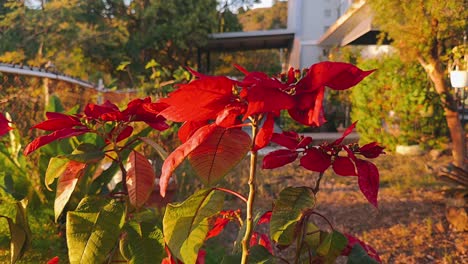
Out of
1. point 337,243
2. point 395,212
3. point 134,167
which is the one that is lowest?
point 395,212

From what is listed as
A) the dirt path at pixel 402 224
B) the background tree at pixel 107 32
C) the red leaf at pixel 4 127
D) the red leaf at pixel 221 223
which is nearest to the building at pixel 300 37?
the background tree at pixel 107 32

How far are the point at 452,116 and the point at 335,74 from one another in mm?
7060

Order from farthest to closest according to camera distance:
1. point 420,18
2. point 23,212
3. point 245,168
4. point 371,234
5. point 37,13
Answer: point 37,13, point 245,168, point 420,18, point 371,234, point 23,212

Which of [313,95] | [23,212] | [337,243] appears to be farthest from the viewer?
[23,212]

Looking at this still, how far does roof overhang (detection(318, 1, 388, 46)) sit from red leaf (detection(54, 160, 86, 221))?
7127mm

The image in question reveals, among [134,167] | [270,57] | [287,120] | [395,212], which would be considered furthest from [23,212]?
[270,57]

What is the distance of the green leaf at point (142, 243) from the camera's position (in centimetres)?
96

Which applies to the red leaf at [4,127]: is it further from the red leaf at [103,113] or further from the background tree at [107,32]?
the background tree at [107,32]

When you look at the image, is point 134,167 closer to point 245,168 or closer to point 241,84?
point 241,84

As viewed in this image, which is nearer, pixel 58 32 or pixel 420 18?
pixel 420 18

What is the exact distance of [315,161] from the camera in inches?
36.1

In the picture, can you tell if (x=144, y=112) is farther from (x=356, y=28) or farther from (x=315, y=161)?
(x=356, y=28)

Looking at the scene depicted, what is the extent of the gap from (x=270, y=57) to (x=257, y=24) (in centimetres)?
2589

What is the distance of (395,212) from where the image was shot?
4.79 metres
